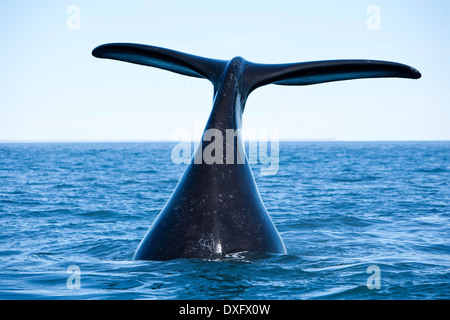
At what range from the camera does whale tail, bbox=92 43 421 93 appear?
740cm

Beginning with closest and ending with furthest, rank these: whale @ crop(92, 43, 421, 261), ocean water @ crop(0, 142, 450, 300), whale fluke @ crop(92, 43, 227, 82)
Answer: ocean water @ crop(0, 142, 450, 300) < whale @ crop(92, 43, 421, 261) < whale fluke @ crop(92, 43, 227, 82)

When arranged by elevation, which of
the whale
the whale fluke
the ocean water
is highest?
the whale fluke

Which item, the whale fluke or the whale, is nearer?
the whale

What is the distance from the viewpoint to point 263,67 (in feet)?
25.9

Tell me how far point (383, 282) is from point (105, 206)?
1128 centimetres

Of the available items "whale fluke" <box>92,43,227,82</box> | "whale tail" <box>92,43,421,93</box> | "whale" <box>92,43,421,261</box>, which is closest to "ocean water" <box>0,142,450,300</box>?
"whale" <box>92,43,421,261</box>

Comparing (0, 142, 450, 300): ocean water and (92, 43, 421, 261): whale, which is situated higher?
(92, 43, 421, 261): whale

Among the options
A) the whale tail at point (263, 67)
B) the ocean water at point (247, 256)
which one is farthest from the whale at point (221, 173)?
the ocean water at point (247, 256)

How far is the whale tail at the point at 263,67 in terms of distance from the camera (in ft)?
24.3

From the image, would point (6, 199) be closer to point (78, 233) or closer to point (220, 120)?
point (78, 233)

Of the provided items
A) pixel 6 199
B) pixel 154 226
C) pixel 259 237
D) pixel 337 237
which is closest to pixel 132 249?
pixel 154 226

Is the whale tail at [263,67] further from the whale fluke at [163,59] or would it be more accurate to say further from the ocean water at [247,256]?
the ocean water at [247,256]

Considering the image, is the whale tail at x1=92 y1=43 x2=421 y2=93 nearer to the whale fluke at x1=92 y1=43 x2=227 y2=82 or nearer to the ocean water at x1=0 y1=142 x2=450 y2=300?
the whale fluke at x1=92 y1=43 x2=227 y2=82

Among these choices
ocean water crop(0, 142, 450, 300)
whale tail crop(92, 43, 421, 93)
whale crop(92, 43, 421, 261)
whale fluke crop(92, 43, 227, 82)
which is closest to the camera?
ocean water crop(0, 142, 450, 300)
